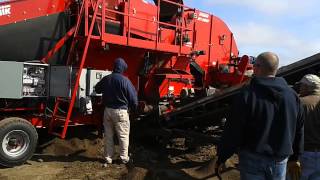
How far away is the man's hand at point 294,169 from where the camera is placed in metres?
4.26

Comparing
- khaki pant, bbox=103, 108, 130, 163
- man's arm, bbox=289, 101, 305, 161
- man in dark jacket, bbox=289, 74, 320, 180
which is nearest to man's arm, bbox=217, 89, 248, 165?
man's arm, bbox=289, 101, 305, 161

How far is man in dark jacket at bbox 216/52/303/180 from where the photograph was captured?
3723 millimetres

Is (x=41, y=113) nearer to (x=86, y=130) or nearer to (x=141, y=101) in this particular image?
(x=86, y=130)

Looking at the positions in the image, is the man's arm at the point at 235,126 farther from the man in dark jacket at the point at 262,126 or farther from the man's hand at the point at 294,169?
the man's hand at the point at 294,169

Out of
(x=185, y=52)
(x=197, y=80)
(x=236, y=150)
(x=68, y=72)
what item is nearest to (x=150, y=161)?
(x=68, y=72)

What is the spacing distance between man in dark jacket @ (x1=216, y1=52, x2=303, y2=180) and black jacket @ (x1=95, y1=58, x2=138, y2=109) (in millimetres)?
3870

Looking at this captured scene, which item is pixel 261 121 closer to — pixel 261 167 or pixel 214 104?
pixel 261 167

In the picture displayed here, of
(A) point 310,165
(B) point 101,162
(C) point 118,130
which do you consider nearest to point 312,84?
(A) point 310,165

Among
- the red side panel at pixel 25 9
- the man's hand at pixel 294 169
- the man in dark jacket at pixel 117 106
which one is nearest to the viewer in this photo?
the man's hand at pixel 294 169

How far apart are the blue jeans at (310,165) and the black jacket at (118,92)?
11.5 ft

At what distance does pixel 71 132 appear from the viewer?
923cm

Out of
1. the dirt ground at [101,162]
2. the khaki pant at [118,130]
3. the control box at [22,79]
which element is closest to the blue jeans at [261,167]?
the dirt ground at [101,162]

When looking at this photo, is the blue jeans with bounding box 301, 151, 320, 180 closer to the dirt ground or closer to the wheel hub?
the dirt ground

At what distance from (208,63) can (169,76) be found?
7.03 ft
